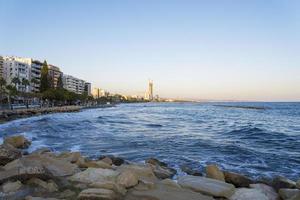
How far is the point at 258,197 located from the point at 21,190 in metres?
5.35

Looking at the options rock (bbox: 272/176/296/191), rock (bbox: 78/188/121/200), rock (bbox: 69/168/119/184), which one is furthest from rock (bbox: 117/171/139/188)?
rock (bbox: 272/176/296/191)

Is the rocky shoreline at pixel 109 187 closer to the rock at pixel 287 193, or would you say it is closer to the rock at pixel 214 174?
the rock at pixel 287 193

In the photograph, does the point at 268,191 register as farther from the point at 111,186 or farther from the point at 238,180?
the point at 111,186

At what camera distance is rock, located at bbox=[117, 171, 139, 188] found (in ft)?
26.2

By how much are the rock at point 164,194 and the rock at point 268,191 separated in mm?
1882

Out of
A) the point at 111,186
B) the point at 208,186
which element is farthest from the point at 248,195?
the point at 111,186

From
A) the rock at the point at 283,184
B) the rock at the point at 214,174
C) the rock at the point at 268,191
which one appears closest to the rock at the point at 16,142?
the rock at the point at 214,174

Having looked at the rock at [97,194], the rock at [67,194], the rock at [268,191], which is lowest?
the rock at [268,191]

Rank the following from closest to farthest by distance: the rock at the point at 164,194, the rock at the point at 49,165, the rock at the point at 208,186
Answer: the rock at the point at 164,194, the rock at the point at 208,186, the rock at the point at 49,165

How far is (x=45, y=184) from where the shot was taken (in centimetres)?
812

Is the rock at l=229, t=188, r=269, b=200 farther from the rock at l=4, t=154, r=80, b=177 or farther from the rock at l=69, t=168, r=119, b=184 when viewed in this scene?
the rock at l=4, t=154, r=80, b=177

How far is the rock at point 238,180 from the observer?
33.3 ft

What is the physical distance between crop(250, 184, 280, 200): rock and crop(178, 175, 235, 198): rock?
0.92 meters

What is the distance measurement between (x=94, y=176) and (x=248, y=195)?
3670 millimetres
